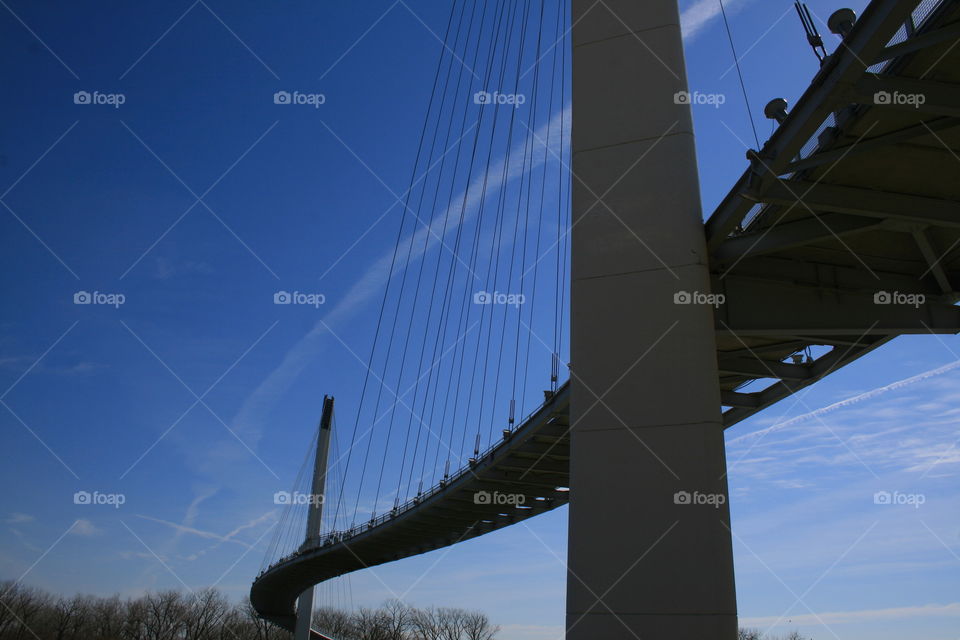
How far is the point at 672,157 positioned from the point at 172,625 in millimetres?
112910

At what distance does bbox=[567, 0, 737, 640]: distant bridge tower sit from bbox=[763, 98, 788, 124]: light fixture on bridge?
2.05 metres

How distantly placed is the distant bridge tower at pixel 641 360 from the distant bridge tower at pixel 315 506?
5481 cm

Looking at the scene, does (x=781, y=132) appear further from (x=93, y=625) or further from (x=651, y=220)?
(x=93, y=625)

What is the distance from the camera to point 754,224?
43.2 ft

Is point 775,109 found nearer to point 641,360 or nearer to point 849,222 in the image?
point 849,222

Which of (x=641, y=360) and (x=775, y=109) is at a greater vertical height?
(x=775, y=109)

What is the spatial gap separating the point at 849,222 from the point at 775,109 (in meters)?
2.80

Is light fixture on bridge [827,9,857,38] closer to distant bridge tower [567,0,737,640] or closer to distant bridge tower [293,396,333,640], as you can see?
distant bridge tower [567,0,737,640]

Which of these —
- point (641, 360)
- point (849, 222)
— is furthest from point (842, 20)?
point (641, 360)

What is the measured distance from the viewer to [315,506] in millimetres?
74688

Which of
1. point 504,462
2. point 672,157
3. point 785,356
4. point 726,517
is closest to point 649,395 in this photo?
point 726,517

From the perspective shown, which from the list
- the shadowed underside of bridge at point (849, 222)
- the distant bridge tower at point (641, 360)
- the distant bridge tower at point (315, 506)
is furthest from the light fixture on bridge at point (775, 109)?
the distant bridge tower at point (315, 506)

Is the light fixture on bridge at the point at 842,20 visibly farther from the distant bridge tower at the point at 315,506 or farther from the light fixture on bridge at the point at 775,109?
the distant bridge tower at the point at 315,506

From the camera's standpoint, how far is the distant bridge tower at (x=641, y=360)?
11109 millimetres
